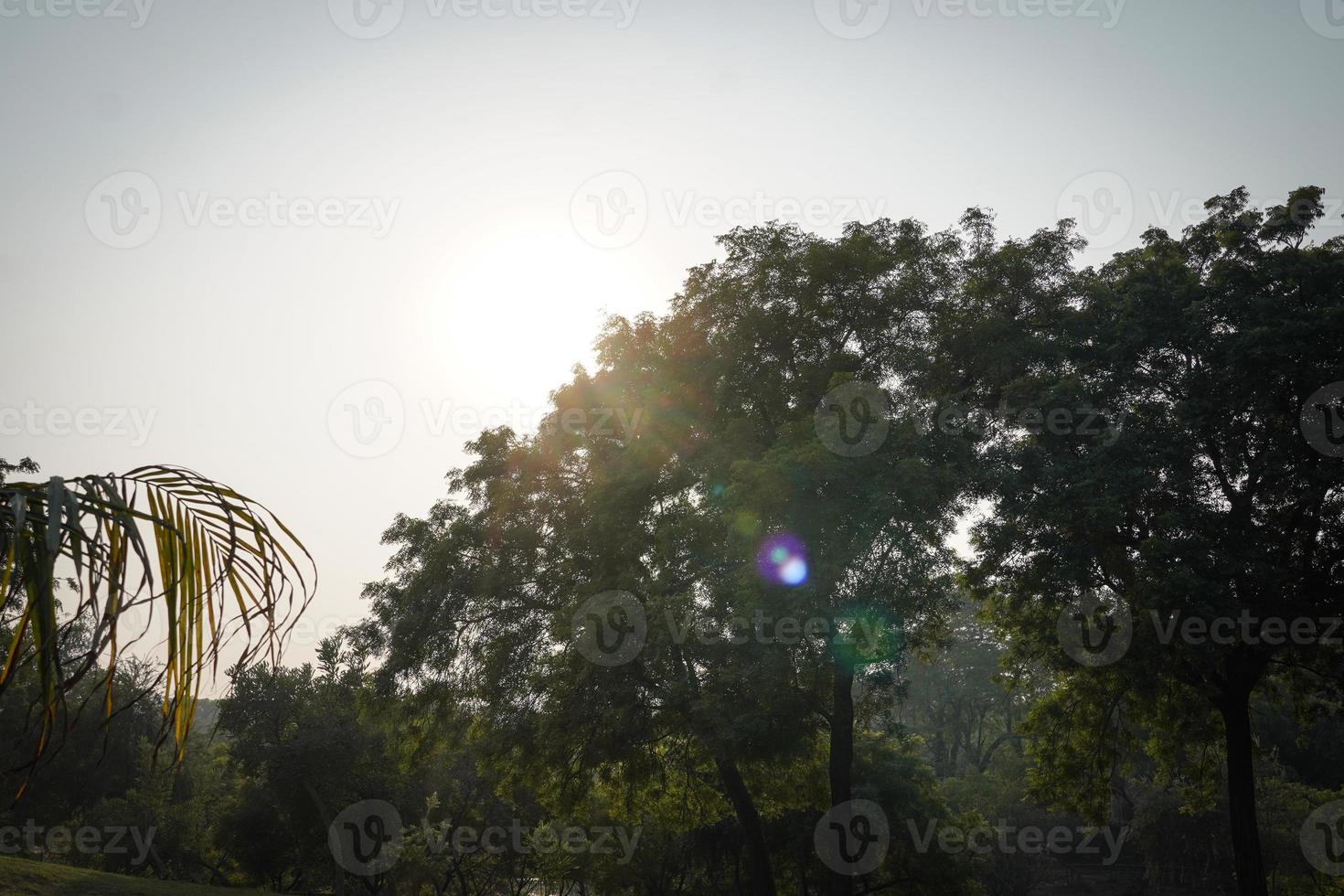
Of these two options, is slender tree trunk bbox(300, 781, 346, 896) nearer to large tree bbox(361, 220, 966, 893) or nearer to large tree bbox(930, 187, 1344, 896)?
large tree bbox(361, 220, 966, 893)

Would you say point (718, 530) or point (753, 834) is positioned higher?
point (718, 530)

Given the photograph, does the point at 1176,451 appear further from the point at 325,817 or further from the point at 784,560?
the point at 325,817

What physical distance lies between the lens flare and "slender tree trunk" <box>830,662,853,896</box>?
11.6 ft

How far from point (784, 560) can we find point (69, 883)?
13783 mm

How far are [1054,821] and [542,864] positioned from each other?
101 ft

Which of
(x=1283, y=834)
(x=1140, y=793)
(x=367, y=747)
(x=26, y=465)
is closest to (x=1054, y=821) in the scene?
(x=1140, y=793)

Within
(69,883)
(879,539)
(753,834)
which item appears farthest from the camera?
(753,834)

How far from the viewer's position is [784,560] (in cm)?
1873

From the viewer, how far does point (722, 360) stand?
22.3 m

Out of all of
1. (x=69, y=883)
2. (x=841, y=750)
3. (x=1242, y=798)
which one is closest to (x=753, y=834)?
(x=841, y=750)

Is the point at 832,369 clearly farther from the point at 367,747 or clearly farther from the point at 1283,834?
the point at 1283,834

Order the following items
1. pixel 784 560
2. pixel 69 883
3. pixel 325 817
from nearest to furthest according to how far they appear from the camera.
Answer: pixel 69 883 → pixel 784 560 → pixel 325 817

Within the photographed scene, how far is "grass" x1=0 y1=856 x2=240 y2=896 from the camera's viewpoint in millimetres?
12852

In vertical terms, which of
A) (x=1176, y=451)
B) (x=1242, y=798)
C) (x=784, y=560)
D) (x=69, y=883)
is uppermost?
(x=1176, y=451)
